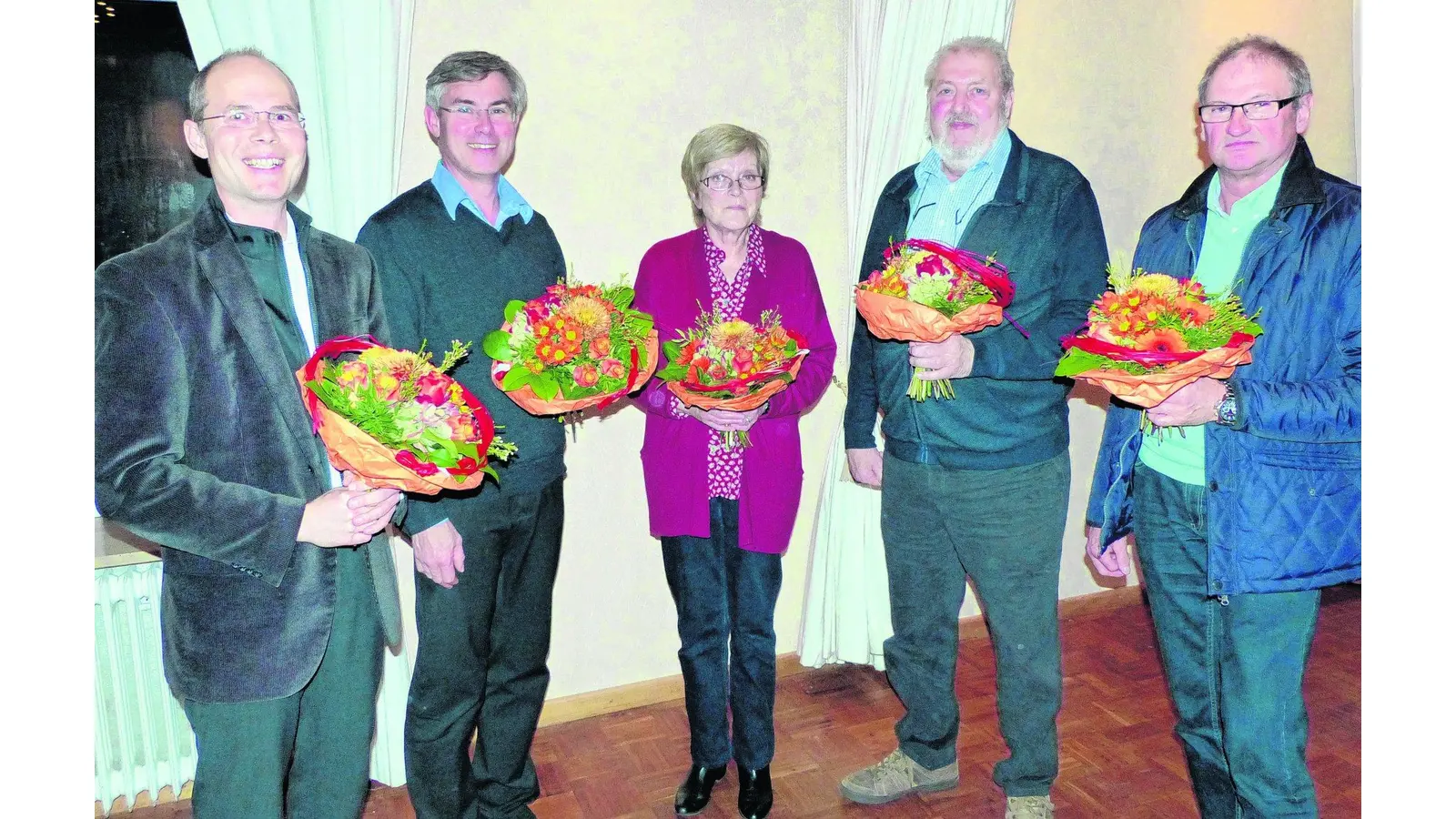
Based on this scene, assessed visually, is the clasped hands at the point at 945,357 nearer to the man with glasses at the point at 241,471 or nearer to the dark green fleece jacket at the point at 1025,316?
the dark green fleece jacket at the point at 1025,316

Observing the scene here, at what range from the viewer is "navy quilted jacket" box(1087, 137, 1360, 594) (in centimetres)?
238

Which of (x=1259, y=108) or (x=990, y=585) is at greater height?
(x=1259, y=108)

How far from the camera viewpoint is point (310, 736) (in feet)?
7.35

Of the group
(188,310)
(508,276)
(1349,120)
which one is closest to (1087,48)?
(1349,120)

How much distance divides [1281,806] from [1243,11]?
14.0 feet

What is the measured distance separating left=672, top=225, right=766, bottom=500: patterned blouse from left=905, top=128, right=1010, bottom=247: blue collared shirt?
20.5 inches

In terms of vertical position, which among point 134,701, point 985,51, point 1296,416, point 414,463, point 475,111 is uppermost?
point 985,51

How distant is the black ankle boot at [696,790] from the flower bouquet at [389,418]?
65.4 inches

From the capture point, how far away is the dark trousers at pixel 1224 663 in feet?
8.13

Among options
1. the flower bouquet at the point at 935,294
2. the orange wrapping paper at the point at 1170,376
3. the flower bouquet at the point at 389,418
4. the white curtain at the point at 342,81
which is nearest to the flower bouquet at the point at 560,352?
the flower bouquet at the point at 389,418

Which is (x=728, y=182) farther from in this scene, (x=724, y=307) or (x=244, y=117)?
(x=244, y=117)

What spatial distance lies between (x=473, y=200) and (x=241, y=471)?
113 cm

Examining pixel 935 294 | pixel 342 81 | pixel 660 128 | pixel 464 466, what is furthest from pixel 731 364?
pixel 342 81

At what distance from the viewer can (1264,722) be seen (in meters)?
2.50
